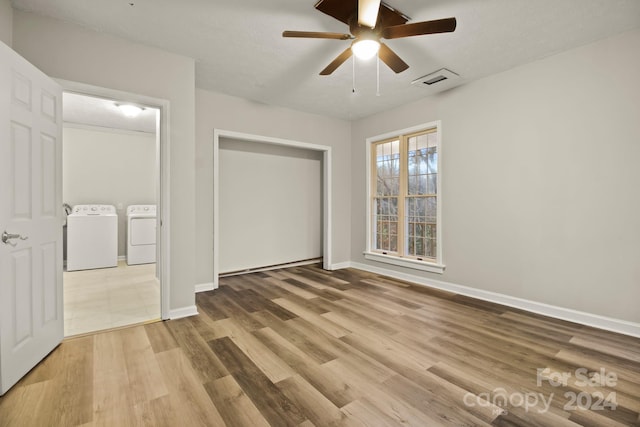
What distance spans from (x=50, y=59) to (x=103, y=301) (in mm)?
2704

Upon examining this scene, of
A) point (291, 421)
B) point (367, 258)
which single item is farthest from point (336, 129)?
point (291, 421)

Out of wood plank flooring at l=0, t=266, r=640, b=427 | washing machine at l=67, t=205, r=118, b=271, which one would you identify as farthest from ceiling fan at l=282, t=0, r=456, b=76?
washing machine at l=67, t=205, r=118, b=271

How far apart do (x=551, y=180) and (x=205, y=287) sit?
176 inches

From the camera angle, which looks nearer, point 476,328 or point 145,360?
point 145,360

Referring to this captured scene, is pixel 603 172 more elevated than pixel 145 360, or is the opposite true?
pixel 603 172

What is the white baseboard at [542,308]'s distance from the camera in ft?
9.04

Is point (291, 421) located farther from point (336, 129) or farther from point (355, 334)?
point (336, 129)

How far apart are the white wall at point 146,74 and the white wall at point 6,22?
4 cm

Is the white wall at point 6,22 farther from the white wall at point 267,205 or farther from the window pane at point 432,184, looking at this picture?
the window pane at point 432,184

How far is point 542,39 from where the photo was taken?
2.84 meters

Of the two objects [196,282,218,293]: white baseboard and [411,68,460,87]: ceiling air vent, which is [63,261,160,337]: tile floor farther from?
[411,68,460,87]: ceiling air vent

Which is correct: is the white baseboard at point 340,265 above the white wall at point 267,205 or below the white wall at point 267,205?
below

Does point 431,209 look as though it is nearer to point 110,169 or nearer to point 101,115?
point 101,115

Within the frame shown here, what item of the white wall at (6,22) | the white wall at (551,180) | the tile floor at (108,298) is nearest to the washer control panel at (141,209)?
the tile floor at (108,298)
